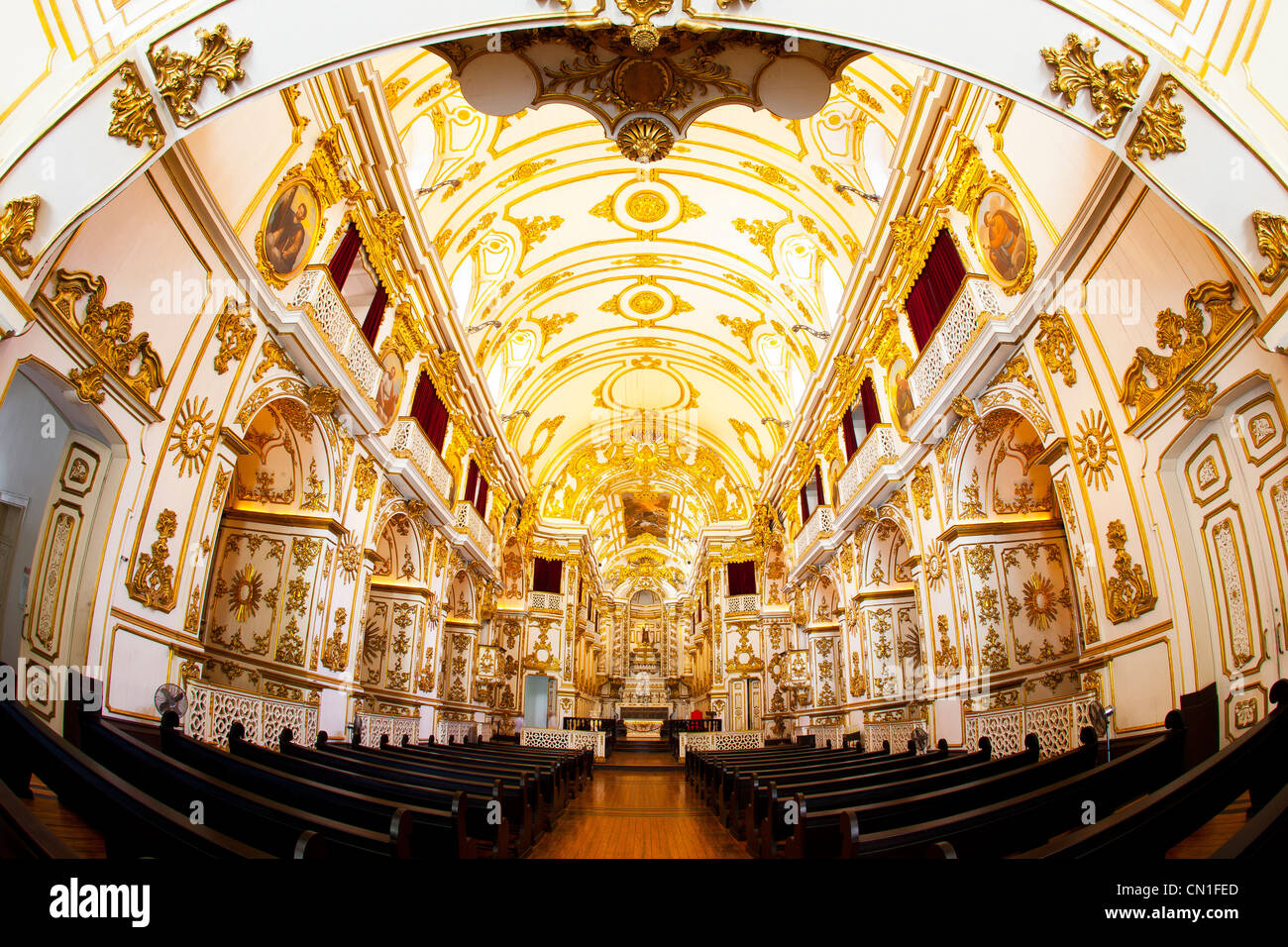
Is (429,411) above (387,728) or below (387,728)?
above

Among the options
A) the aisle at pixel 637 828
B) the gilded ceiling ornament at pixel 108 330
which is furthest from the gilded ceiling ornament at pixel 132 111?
the aisle at pixel 637 828

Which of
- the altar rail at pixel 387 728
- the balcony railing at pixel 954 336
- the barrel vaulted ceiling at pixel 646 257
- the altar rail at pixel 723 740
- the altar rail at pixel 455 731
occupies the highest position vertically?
the barrel vaulted ceiling at pixel 646 257

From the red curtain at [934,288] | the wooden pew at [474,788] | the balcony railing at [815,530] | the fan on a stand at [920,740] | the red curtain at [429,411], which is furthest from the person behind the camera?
the balcony railing at [815,530]

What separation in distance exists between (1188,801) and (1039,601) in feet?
25.1

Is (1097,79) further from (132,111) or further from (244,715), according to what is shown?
(244,715)

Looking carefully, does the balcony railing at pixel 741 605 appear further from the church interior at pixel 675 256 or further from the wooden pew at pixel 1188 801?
the wooden pew at pixel 1188 801

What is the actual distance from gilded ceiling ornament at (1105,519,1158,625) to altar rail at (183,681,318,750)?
1041 cm

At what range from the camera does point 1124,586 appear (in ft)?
24.6

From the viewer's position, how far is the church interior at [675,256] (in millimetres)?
4652

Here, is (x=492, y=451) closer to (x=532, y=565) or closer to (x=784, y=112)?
(x=532, y=565)

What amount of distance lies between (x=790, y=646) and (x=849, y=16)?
23.1 meters

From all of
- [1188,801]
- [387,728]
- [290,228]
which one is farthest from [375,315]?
[1188,801]

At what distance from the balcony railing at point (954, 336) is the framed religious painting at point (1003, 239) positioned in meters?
0.27
